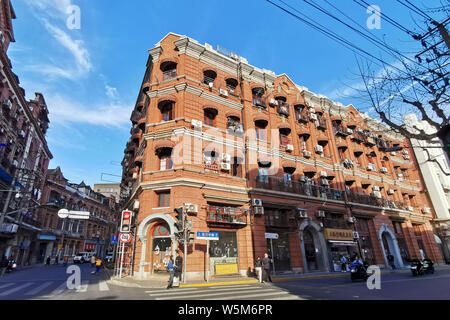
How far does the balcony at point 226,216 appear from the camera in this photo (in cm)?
1692

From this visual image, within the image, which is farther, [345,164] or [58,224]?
[58,224]

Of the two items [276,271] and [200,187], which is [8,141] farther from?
[276,271]

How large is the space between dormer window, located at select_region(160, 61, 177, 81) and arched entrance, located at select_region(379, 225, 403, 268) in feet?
87.4

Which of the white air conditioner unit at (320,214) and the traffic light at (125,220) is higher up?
the white air conditioner unit at (320,214)

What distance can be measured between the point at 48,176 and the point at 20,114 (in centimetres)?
1828

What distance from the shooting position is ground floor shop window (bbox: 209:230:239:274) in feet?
54.5

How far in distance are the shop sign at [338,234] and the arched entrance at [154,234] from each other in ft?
44.7

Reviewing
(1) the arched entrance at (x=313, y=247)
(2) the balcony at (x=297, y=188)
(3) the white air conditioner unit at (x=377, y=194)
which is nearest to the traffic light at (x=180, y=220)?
(2) the balcony at (x=297, y=188)

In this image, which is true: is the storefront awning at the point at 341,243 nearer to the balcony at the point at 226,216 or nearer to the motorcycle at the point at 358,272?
the motorcycle at the point at 358,272

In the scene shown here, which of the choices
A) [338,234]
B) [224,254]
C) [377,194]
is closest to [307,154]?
[338,234]

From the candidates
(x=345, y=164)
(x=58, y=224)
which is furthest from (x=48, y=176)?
(x=345, y=164)

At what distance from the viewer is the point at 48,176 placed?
1781 inches

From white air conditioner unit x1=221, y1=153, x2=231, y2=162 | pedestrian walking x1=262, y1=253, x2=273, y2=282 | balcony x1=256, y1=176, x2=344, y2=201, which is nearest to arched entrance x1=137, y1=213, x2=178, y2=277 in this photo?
pedestrian walking x1=262, y1=253, x2=273, y2=282

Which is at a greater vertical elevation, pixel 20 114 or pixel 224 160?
pixel 20 114
